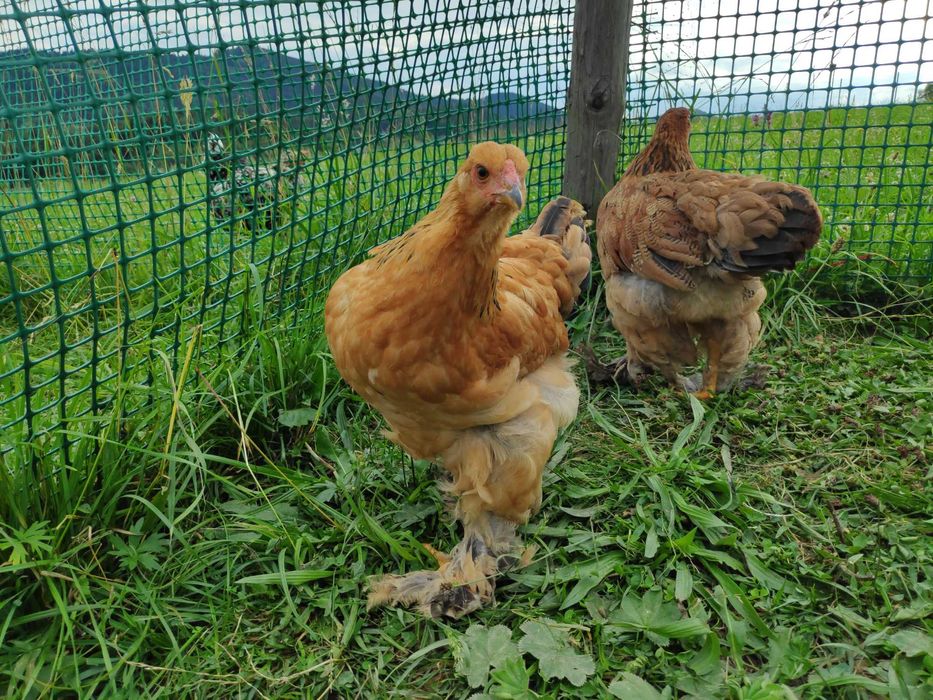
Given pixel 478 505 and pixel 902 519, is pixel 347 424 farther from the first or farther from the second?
pixel 902 519

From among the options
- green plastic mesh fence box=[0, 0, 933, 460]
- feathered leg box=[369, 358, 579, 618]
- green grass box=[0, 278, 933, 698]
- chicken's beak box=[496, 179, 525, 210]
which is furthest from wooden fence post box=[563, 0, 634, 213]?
chicken's beak box=[496, 179, 525, 210]

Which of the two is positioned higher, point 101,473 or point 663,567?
point 101,473

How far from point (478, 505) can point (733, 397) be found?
1802mm

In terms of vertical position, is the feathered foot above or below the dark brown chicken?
below

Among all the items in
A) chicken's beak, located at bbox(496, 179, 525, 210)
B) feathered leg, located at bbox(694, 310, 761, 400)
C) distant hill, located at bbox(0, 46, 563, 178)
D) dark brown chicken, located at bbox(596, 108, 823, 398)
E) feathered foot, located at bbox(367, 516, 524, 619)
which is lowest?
feathered foot, located at bbox(367, 516, 524, 619)

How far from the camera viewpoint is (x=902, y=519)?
2234 mm

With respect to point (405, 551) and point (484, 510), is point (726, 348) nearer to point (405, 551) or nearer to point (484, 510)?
point (484, 510)

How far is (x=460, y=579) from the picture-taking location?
2.08m

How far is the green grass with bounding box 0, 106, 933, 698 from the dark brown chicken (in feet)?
0.99

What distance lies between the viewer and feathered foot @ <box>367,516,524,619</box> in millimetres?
2037

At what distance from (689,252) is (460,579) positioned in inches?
71.6

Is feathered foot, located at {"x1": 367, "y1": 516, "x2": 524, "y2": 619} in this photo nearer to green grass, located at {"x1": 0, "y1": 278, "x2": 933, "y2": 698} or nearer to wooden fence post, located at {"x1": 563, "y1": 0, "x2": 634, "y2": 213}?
green grass, located at {"x1": 0, "y1": 278, "x2": 933, "y2": 698}

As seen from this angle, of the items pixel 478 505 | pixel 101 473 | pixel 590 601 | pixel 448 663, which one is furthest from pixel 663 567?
pixel 101 473

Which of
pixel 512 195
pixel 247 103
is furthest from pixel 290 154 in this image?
pixel 512 195
